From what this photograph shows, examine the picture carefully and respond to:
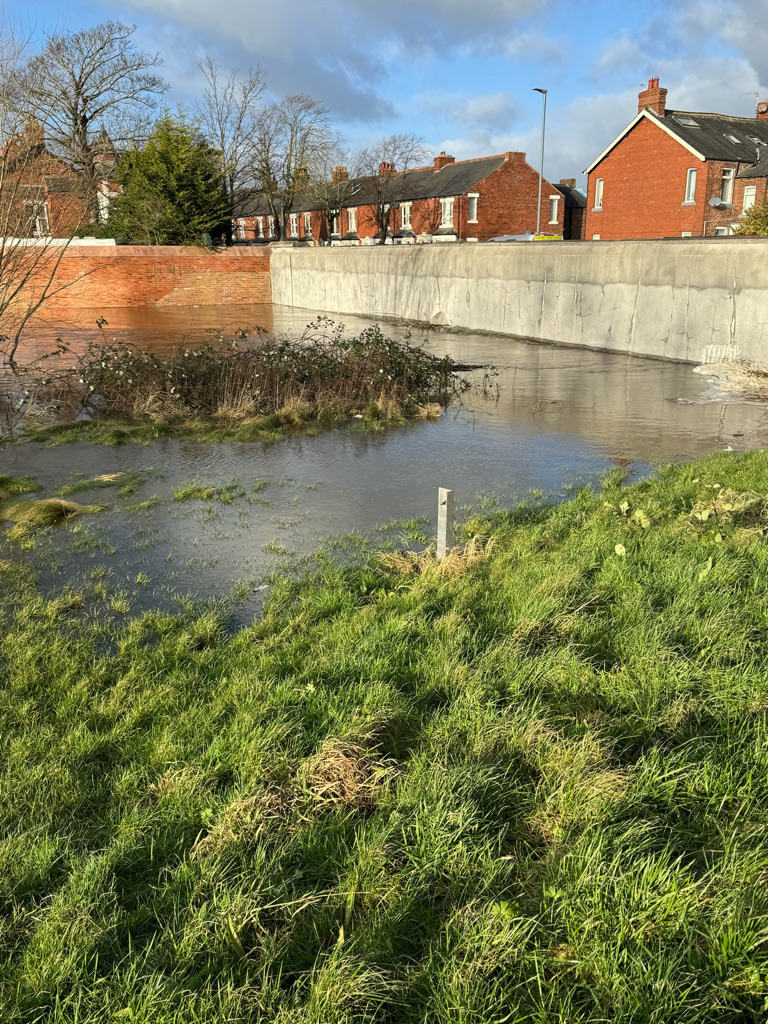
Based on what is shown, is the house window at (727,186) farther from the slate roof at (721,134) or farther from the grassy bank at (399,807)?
the grassy bank at (399,807)

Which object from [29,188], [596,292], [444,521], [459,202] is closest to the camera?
[444,521]

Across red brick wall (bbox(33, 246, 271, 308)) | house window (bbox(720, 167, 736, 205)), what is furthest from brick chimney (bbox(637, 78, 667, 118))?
red brick wall (bbox(33, 246, 271, 308))

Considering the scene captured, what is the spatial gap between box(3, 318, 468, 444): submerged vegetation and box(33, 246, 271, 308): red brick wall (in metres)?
21.5

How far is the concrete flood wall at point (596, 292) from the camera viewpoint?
14438 millimetres

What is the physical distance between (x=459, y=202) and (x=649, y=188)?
440 inches

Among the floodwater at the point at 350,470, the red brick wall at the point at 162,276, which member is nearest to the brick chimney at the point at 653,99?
the red brick wall at the point at 162,276

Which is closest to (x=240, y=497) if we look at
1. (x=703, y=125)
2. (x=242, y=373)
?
(x=242, y=373)

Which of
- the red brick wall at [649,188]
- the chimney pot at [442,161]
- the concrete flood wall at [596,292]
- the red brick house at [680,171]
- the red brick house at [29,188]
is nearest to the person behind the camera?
the red brick house at [29,188]

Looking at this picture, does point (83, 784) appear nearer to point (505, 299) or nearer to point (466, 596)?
point (466, 596)

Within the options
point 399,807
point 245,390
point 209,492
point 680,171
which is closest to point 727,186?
point 680,171

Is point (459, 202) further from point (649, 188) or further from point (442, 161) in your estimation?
point (649, 188)

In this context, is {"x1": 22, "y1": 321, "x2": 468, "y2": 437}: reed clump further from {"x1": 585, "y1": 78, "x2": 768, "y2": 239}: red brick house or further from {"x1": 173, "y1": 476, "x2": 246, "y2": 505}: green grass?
{"x1": 585, "y1": 78, "x2": 768, "y2": 239}: red brick house

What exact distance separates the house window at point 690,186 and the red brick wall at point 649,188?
0.17 m

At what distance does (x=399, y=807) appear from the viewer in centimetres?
295
